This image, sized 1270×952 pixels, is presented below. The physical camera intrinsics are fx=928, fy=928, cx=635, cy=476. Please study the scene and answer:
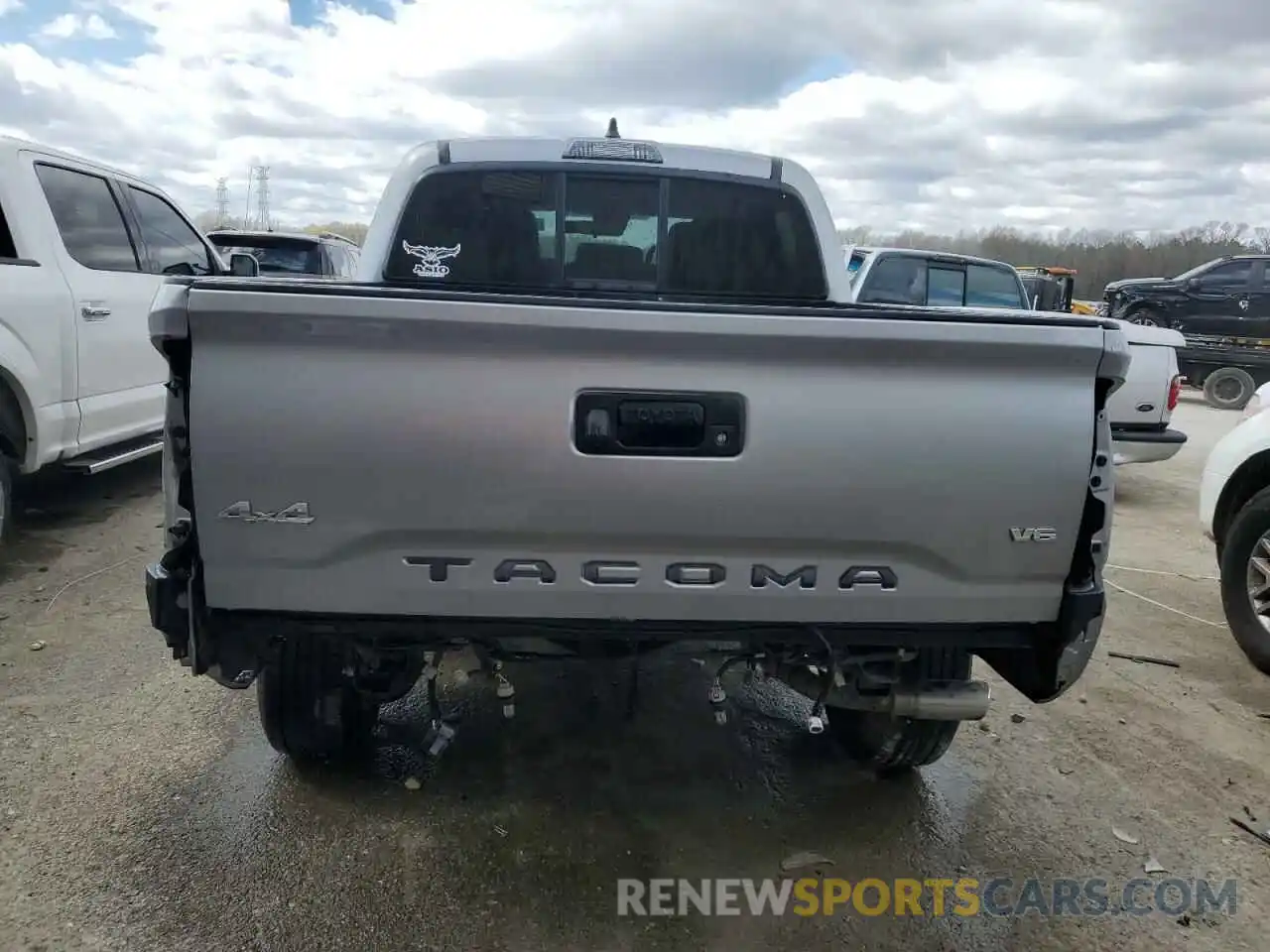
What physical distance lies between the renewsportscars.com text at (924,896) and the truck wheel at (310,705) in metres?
1.05

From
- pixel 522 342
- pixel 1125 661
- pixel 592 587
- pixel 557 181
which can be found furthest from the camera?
pixel 1125 661

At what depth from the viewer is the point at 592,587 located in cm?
240

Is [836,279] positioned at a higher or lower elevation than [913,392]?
higher

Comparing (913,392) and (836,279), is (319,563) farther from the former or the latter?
(836,279)

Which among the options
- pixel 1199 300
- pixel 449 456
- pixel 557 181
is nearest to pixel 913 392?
pixel 449 456

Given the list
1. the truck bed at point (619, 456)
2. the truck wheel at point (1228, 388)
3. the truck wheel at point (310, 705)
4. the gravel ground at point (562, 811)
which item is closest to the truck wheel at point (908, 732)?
the gravel ground at point (562, 811)

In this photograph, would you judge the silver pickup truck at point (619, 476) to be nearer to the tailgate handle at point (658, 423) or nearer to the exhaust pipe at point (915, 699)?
the tailgate handle at point (658, 423)

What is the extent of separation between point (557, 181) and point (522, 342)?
1859 mm

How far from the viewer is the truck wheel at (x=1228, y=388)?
15750mm

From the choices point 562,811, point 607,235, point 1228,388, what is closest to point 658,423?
point 562,811

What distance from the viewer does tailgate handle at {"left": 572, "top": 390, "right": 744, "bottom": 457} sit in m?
2.30

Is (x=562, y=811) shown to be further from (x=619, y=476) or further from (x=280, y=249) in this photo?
(x=280, y=249)

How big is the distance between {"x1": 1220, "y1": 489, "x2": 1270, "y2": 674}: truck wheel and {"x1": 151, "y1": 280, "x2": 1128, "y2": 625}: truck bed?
9.05 ft

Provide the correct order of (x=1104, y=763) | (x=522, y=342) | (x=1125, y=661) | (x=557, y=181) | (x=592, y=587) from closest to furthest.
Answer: (x=522, y=342), (x=592, y=587), (x=1104, y=763), (x=557, y=181), (x=1125, y=661)
